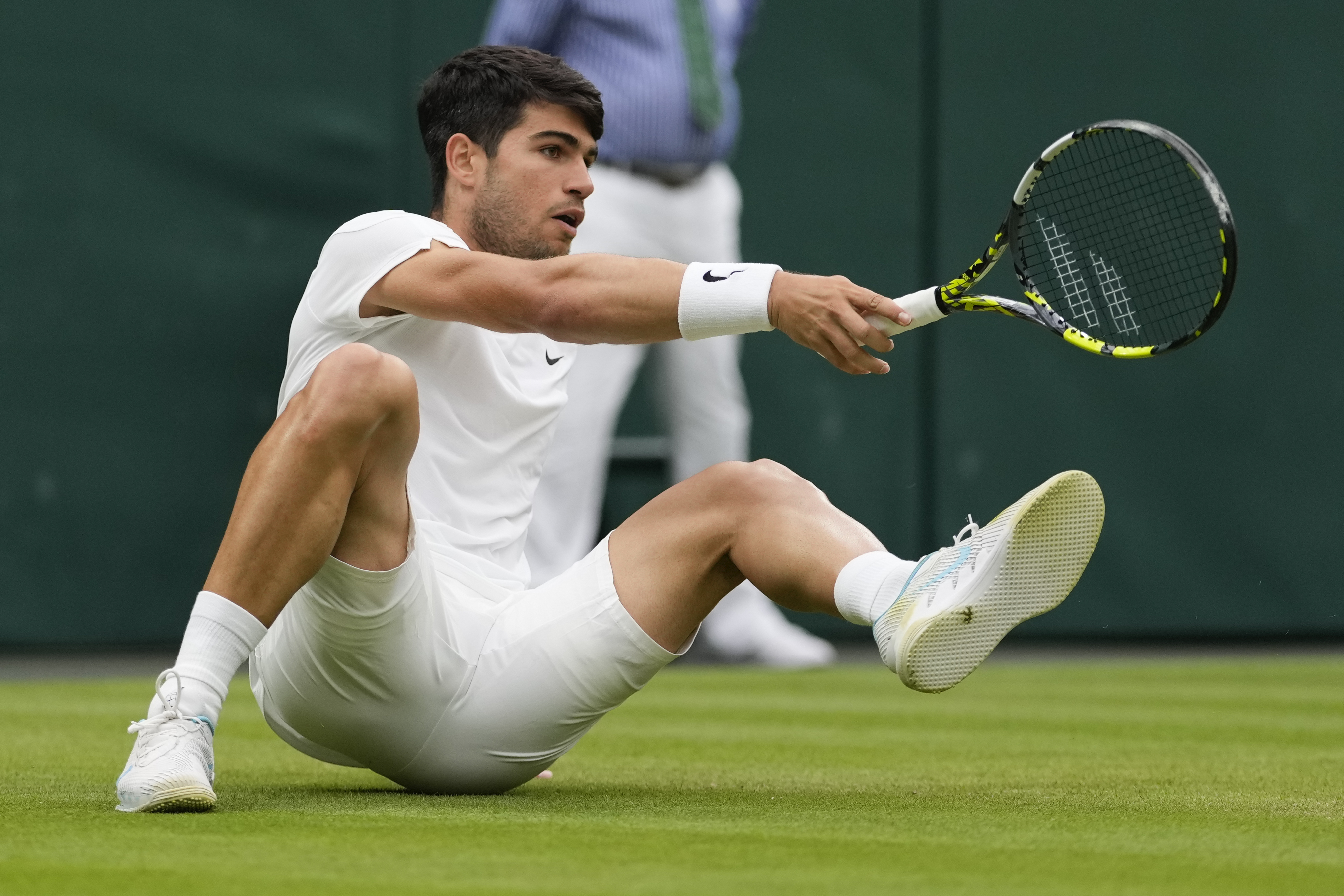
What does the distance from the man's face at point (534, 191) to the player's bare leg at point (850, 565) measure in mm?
431

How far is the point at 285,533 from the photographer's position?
88.2 inches

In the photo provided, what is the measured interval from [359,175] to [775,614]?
2.00 metres

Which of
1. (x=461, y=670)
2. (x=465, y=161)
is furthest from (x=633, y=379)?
(x=461, y=670)

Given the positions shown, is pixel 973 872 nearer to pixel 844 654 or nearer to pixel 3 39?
pixel 844 654

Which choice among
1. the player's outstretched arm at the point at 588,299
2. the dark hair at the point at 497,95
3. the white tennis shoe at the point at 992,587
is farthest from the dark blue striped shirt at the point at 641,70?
the white tennis shoe at the point at 992,587

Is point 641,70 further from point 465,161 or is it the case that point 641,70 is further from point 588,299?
point 588,299

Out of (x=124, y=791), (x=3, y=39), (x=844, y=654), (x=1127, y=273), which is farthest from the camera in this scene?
(x=844, y=654)

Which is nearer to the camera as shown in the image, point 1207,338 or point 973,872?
point 973,872

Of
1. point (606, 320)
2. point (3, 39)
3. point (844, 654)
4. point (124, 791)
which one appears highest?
point (3, 39)

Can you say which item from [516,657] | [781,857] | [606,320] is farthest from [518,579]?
[781,857]

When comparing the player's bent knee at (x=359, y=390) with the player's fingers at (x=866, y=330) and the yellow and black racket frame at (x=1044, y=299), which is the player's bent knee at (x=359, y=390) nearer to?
the player's fingers at (x=866, y=330)

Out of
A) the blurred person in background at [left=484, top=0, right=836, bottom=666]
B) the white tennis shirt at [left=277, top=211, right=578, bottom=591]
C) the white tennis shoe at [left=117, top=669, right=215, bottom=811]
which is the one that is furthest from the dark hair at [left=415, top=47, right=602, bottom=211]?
the blurred person in background at [left=484, top=0, right=836, bottom=666]

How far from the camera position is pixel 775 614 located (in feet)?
19.8

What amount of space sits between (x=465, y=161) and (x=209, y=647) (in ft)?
2.79
